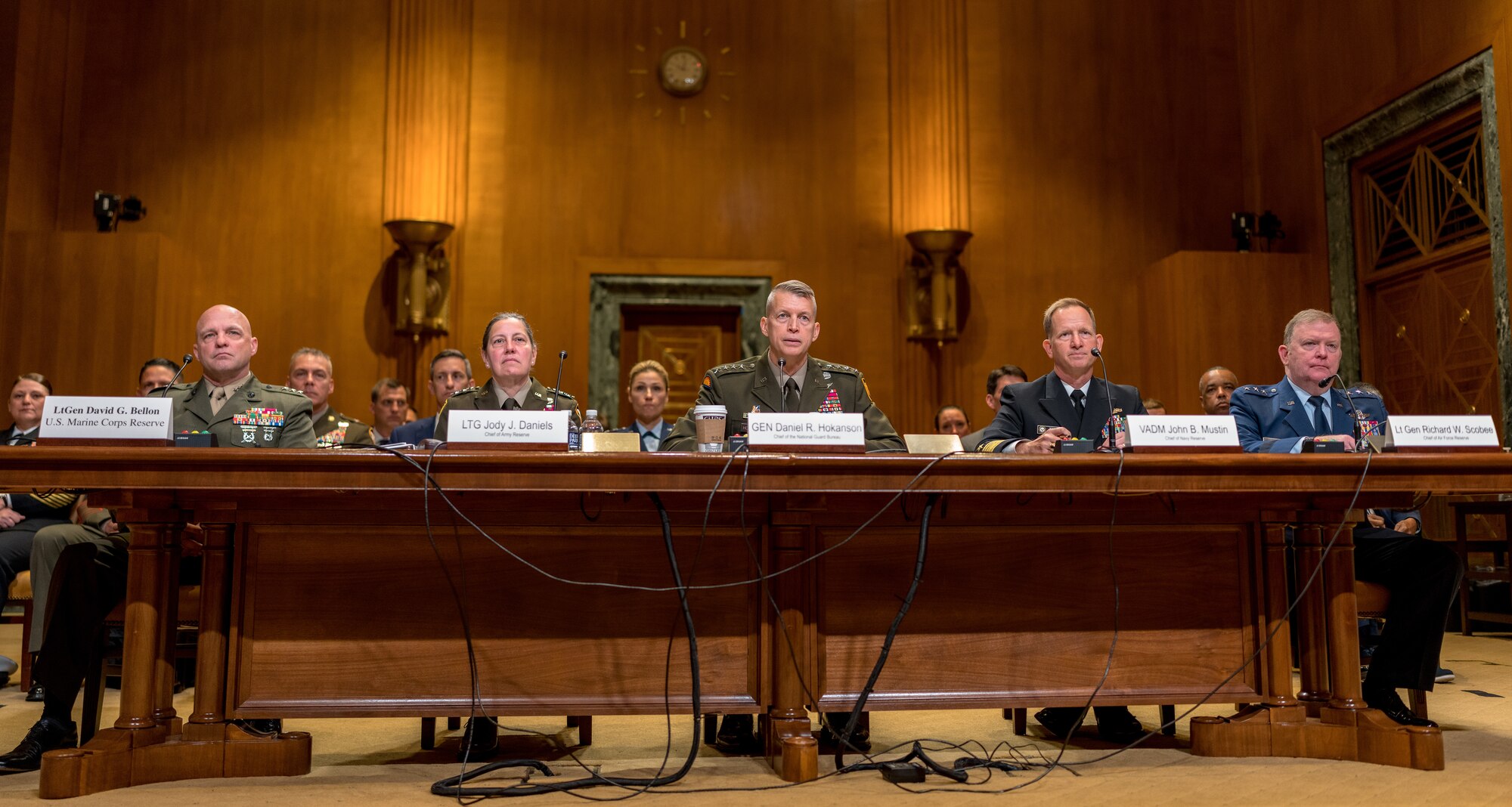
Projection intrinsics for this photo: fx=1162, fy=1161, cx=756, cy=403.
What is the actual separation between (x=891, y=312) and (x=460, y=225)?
2.54 metres

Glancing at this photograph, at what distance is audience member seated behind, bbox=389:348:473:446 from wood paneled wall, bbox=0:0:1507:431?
5.56 feet

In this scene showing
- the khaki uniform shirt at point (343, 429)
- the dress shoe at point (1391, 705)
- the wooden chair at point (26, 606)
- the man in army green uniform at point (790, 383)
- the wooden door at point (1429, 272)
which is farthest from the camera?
the wooden door at point (1429, 272)

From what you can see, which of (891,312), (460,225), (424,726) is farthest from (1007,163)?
(424,726)

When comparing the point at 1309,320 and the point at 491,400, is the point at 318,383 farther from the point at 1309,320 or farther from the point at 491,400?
the point at 1309,320

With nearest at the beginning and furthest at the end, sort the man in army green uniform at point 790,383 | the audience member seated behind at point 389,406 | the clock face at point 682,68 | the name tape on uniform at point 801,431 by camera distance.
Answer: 1. the name tape on uniform at point 801,431
2. the man in army green uniform at point 790,383
3. the audience member seated behind at point 389,406
4. the clock face at point 682,68

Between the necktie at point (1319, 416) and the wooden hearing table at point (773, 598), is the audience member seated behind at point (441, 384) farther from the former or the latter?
the necktie at point (1319, 416)

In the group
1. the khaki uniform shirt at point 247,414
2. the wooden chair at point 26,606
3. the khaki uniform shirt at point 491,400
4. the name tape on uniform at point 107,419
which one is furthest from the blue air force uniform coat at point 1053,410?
the wooden chair at point 26,606

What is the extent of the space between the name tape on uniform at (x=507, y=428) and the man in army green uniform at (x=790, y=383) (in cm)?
61

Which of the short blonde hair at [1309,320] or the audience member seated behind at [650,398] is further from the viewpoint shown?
the audience member seated behind at [650,398]

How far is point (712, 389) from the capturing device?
329 centimetres

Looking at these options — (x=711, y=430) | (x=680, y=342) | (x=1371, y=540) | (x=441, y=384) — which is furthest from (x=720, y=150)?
(x=1371, y=540)

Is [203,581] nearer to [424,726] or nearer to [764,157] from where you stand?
[424,726]

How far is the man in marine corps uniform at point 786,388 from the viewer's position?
9.93 ft

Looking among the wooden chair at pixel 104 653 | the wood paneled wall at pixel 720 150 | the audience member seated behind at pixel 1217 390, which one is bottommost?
the wooden chair at pixel 104 653
